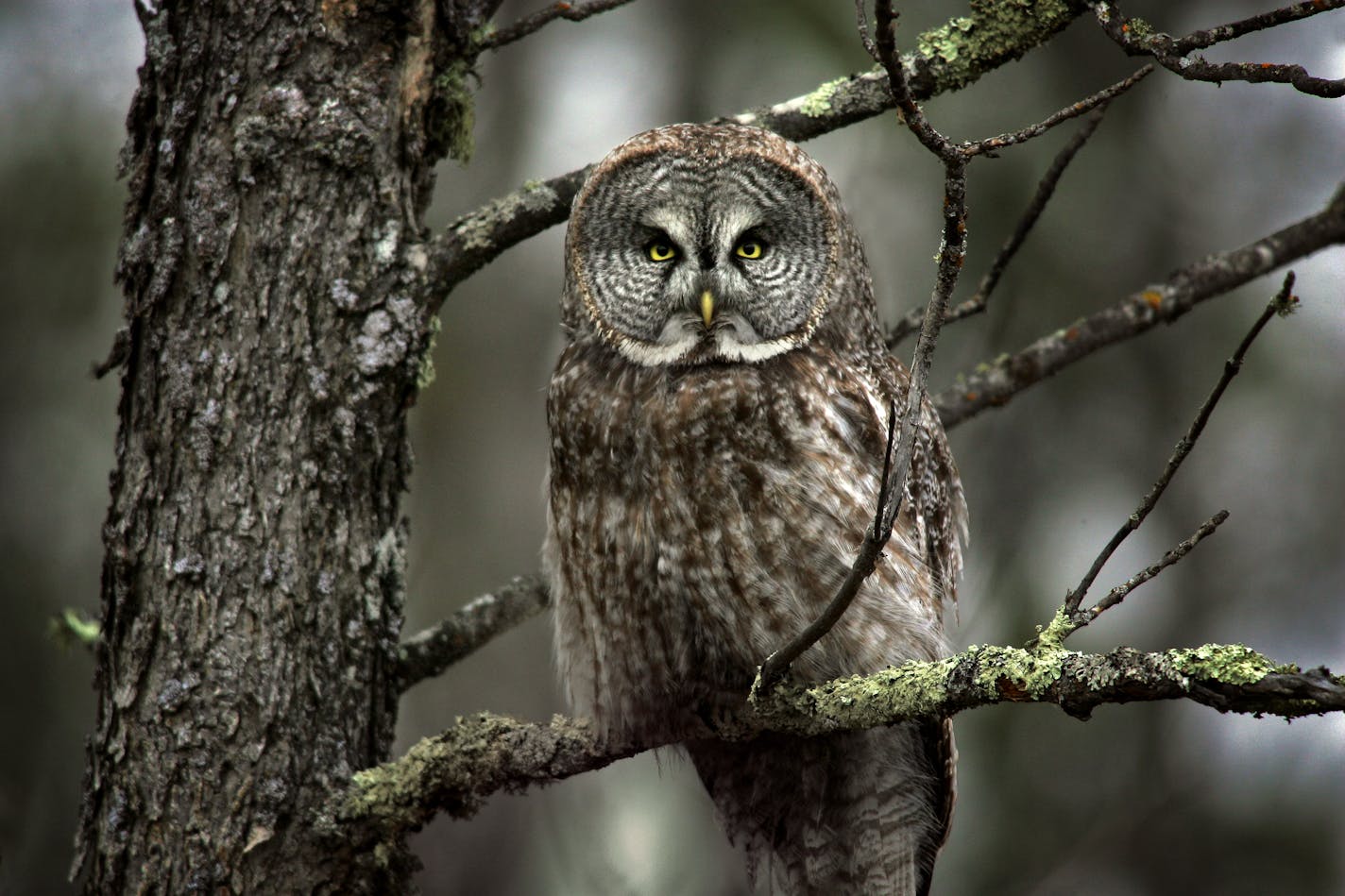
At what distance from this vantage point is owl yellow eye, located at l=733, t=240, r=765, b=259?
323 cm

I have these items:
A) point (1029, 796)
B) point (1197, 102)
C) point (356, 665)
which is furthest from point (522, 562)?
point (1197, 102)

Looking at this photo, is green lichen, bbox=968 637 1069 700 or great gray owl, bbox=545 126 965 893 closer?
green lichen, bbox=968 637 1069 700

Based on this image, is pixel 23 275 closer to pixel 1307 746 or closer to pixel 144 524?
pixel 144 524

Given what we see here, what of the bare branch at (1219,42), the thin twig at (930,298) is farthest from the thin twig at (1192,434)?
the bare branch at (1219,42)

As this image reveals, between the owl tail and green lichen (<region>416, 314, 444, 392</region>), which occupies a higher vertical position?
green lichen (<region>416, 314, 444, 392</region>)

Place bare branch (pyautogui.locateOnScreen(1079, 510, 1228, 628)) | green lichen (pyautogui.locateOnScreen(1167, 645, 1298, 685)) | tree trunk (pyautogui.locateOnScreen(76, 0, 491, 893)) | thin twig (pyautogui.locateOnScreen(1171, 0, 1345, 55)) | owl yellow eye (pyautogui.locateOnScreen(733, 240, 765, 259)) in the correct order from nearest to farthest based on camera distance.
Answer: green lichen (pyautogui.locateOnScreen(1167, 645, 1298, 685)) < bare branch (pyautogui.locateOnScreen(1079, 510, 1228, 628)) < thin twig (pyautogui.locateOnScreen(1171, 0, 1345, 55)) < tree trunk (pyautogui.locateOnScreen(76, 0, 491, 893)) < owl yellow eye (pyautogui.locateOnScreen(733, 240, 765, 259))

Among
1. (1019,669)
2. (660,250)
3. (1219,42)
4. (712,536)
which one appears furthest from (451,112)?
(1019,669)

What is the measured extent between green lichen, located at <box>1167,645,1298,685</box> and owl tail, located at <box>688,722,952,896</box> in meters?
1.45

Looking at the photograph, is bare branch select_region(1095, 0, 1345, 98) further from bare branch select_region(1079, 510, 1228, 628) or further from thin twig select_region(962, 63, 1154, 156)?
bare branch select_region(1079, 510, 1228, 628)

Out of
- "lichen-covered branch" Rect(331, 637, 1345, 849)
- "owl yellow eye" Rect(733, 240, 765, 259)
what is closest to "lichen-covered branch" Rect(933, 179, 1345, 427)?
"owl yellow eye" Rect(733, 240, 765, 259)

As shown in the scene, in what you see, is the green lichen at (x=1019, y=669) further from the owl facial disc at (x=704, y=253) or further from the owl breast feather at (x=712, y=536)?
the owl facial disc at (x=704, y=253)

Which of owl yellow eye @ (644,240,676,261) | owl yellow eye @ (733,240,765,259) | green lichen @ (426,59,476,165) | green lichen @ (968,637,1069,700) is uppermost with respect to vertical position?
green lichen @ (426,59,476,165)

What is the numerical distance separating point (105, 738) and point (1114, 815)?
5.01 metres

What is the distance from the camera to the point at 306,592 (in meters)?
2.79
